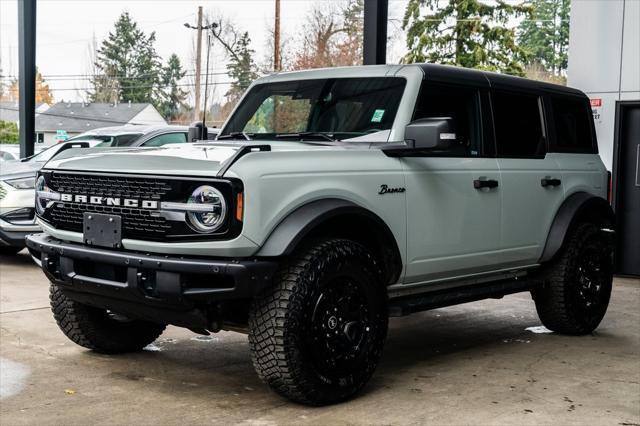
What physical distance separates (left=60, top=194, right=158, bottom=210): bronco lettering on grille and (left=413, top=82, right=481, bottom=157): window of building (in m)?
1.93

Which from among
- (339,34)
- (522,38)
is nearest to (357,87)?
(339,34)

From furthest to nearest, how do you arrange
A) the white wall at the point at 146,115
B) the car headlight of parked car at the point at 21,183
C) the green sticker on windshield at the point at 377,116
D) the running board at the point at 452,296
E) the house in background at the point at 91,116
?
the house in background at the point at 91,116, the white wall at the point at 146,115, the car headlight of parked car at the point at 21,183, the green sticker on windshield at the point at 377,116, the running board at the point at 452,296

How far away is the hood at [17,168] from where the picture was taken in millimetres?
10164

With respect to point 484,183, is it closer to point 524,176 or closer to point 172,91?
point 524,176

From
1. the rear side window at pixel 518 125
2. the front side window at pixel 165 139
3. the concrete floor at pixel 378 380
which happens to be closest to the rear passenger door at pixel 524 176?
the rear side window at pixel 518 125

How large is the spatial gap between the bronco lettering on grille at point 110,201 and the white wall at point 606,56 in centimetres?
795

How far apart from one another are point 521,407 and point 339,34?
1292 inches

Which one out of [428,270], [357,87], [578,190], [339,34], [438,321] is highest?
[339,34]

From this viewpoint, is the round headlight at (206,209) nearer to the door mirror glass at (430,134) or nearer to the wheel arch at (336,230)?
the wheel arch at (336,230)

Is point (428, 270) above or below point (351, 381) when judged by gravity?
above

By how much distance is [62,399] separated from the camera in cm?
475

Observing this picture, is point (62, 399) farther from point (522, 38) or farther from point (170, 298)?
point (522, 38)

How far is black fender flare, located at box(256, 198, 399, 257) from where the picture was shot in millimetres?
4371

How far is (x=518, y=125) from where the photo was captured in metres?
6.43
